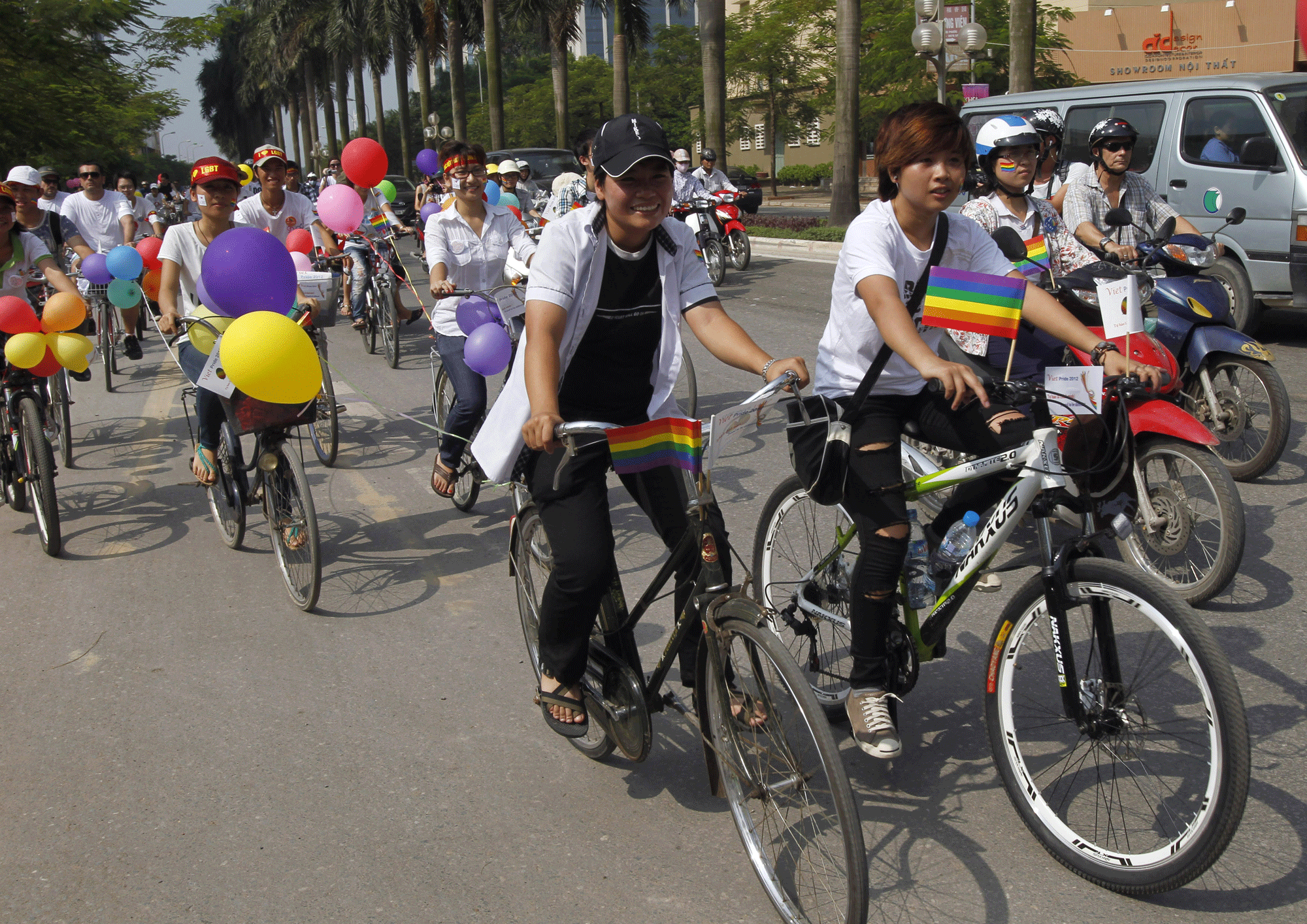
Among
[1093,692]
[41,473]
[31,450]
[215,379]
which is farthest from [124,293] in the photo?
[1093,692]

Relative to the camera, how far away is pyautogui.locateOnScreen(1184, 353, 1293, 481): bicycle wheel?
18.0ft

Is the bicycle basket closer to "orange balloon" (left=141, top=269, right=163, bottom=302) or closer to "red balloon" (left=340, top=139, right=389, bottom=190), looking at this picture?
"orange balloon" (left=141, top=269, right=163, bottom=302)

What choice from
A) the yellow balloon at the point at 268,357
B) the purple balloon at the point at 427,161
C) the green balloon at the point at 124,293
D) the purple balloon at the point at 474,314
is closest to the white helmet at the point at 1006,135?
the purple balloon at the point at 474,314

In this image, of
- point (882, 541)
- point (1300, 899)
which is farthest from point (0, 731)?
point (1300, 899)

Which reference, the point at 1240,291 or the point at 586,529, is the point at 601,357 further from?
the point at 1240,291

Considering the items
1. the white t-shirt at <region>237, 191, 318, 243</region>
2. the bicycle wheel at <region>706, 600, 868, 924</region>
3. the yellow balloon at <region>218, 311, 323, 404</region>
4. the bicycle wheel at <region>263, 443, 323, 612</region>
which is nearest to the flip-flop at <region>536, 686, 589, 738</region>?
the bicycle wheel at <region>706, 600, 868, 924</region>

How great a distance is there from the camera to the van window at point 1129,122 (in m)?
9.41

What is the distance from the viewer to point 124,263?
7.34 metres

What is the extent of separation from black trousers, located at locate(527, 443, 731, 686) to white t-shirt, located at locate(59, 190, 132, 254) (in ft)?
35.2

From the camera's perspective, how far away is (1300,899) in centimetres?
269

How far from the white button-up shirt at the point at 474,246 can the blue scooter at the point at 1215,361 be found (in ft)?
11.9

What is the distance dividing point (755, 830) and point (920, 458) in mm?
1310

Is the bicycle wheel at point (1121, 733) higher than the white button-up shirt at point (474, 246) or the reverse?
the reverse

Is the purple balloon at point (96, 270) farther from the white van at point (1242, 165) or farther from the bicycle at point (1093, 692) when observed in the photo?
the white van at point (1242, 165)
